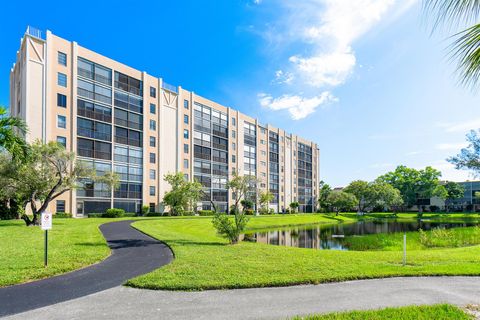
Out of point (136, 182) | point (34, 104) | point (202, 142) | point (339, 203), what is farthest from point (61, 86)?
point (339, 203)

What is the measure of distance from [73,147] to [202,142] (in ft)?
84.0

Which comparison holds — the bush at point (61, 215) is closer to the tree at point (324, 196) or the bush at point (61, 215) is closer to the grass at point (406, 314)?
the grass at point (406, 314)

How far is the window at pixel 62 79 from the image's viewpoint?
1503 inches

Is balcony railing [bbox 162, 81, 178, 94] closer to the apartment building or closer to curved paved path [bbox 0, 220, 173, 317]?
the apartment building

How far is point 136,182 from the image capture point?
46531 millimetres

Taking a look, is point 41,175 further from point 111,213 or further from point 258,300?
point 258,300

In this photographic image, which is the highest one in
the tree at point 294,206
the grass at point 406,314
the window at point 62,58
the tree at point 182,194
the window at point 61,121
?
the window at point 62,58

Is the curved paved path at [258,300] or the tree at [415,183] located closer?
the curved paved path at [258,300]

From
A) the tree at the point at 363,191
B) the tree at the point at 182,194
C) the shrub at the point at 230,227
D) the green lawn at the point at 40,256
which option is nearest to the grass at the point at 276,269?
the green lawn at the point at 40,256

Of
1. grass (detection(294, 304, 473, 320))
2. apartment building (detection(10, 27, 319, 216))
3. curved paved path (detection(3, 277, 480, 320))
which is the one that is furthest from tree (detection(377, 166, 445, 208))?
grass (detection(294, 304, 473, 320))

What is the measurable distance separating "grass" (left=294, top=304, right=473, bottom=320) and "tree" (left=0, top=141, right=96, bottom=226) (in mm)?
24021

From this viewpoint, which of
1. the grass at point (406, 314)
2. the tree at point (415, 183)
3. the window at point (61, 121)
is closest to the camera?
the grass at point (406, 314)

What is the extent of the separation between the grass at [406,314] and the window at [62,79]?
42488 mm

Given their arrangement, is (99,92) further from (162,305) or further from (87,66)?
(162,305)
